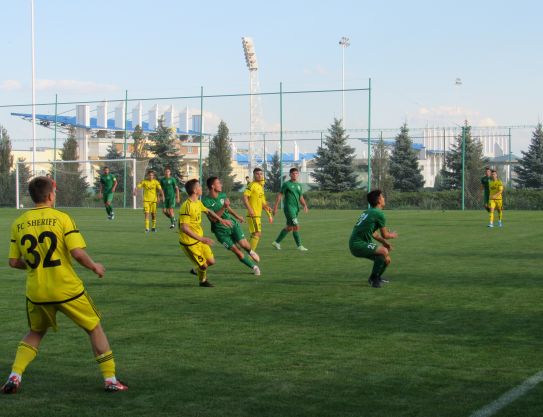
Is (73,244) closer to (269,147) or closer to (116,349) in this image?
(116,349)

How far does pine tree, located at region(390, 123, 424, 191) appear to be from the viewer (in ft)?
190

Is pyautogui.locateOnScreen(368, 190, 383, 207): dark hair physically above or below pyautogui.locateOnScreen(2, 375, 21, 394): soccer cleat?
above

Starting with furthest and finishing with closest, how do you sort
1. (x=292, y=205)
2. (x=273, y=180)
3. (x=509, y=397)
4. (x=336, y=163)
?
(x=273, y=180) → (x=336, y=163) → (x=292, y=205) → (x=509, y=397)

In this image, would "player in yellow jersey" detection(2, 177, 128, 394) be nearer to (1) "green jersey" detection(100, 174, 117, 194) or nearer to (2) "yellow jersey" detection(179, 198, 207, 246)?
(2) "yellow jersey" detection(179, 198, 207, 246)

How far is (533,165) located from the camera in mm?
54219

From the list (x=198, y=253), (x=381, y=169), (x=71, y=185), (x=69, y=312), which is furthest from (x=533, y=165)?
(x=69, y=312)

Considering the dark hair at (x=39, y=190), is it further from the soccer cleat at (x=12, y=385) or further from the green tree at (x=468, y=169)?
the green tree at (x=468, y=169)

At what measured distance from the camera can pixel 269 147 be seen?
5816cm

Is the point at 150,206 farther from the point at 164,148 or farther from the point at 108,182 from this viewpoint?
the point at 164,148

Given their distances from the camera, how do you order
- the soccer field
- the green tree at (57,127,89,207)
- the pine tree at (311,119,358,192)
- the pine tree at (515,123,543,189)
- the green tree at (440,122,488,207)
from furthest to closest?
the pine tree at (311,119,358,192) → the pine tree at (515,123,543,189) → the green tree at (57,127,89,207) → the green tree at (440,122,488,207) → the soccer field

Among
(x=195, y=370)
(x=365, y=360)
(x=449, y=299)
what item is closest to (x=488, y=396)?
(x=365, y=360)

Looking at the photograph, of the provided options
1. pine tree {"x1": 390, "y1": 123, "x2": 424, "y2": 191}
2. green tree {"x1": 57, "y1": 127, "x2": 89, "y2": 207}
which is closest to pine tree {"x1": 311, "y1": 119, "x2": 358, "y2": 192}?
pine tree {"x1": 390, "y1": 123, "x2": 424, "y2": 191}

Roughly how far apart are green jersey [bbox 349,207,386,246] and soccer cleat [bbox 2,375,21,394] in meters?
7.18

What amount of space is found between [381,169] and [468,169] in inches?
220
